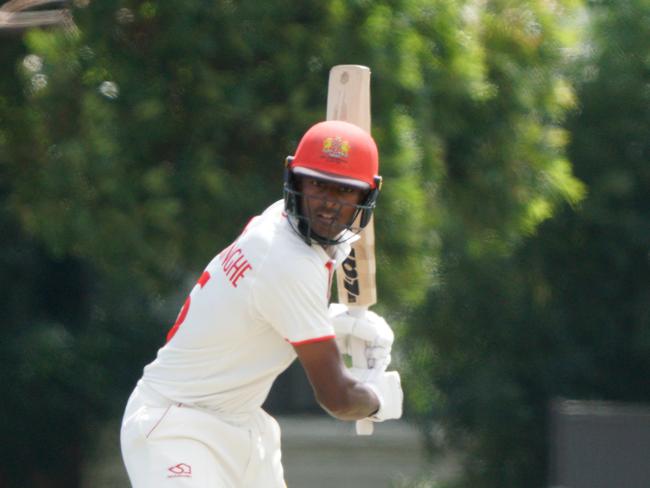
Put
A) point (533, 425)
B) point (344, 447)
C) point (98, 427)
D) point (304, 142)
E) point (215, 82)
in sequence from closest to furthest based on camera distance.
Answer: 1. point (304, 142)
2. point (215, 82)
3. point (98, 427)
4. point (533, 425)
5. point (344, 447)

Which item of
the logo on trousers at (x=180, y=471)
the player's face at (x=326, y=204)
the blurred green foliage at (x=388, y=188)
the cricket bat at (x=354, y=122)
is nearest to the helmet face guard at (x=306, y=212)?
the player's face at (x=326, y=204)

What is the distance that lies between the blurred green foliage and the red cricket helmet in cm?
202

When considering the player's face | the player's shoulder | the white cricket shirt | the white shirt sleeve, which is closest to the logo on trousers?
the white cricket shirt

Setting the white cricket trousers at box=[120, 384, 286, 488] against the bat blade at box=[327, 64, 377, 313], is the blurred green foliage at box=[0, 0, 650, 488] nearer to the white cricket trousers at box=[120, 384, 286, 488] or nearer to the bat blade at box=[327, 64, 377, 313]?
the bat blade at box=[327, 64, 377, 313]

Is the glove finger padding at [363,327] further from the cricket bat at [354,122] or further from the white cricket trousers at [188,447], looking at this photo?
the white cricket trousers at [188,447]

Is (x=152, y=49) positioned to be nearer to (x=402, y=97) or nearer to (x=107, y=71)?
(x=107, y=71)

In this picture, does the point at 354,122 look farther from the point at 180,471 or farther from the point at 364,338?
the point at 180,471

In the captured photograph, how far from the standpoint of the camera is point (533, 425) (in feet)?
28.0

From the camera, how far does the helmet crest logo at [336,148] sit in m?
3.53

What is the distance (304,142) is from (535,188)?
10.3 feet

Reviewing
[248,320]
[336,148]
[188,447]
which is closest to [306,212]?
[336,148]

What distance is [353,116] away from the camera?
4418mm

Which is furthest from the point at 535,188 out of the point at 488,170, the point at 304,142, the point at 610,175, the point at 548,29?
the point at 304,142

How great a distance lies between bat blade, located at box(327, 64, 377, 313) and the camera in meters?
4.39
